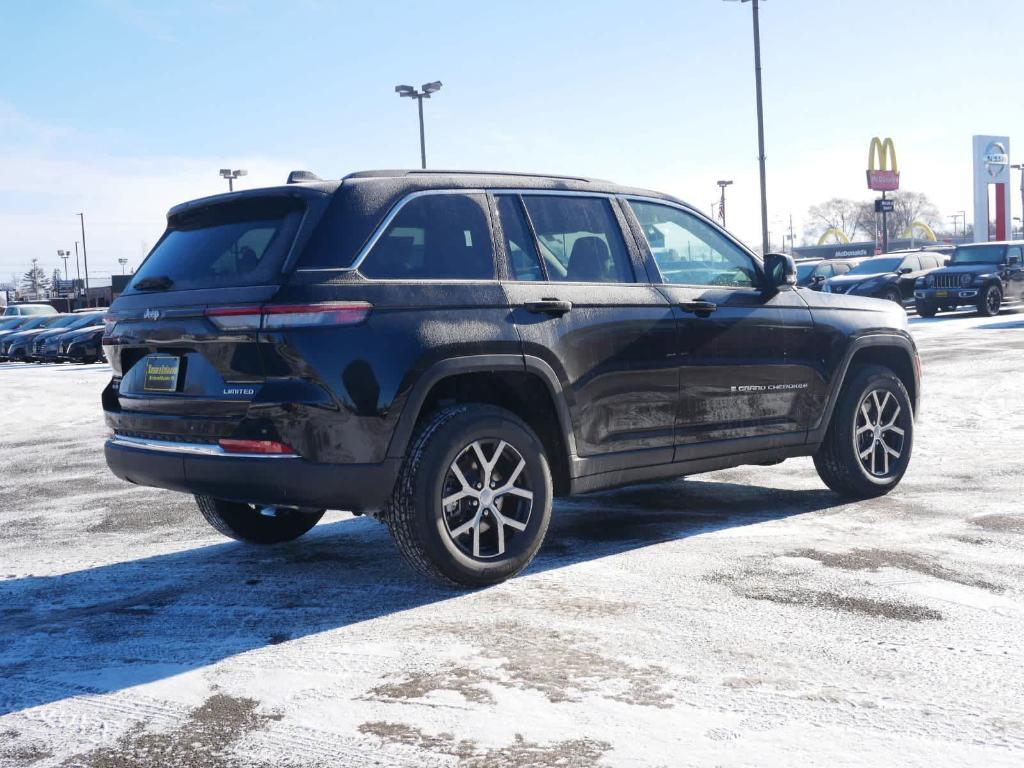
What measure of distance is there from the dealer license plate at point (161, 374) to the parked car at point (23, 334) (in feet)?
107

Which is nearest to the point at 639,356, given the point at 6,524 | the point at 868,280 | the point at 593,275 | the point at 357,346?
the point at 593,275

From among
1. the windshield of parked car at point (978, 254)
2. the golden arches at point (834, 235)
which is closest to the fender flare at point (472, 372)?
the windshield of parked car at point (978, 254)

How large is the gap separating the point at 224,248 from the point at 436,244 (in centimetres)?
92

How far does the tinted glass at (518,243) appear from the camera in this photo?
5105 millimetres

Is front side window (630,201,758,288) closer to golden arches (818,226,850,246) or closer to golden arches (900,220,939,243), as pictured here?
golden arches (900,220,939,243)

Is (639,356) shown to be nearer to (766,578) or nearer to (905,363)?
(766,578)

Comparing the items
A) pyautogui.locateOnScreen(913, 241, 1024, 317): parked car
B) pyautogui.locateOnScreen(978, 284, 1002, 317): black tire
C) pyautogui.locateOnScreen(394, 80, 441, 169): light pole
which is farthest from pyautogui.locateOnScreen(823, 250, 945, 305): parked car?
pyautogui.locateOnScreen(394, 80, 441, 169): light pole

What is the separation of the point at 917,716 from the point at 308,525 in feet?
12.2

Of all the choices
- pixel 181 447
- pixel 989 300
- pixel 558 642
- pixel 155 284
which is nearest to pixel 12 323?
pixel 989 300

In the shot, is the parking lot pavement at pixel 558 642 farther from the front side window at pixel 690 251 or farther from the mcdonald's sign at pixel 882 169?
the mcdonald's sign at pixel 882 169

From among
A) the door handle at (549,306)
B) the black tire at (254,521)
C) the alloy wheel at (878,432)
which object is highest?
the door handle at (549,306)

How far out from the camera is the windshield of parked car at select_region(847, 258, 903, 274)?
1192 inches

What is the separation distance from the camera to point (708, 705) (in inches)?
134

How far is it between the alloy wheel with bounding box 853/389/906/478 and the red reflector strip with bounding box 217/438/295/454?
12.3ft
